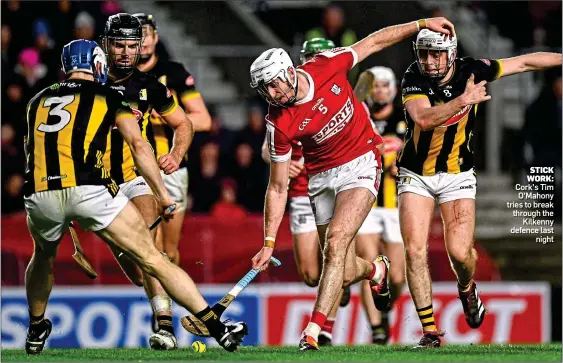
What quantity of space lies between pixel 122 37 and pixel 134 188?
1.15 meters

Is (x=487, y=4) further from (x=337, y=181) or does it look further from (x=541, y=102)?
(x=337, y=181)

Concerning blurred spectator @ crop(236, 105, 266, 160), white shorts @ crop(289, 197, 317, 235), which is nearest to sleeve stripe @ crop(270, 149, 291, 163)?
white shorts @ crop(289, 197, 317, 235)

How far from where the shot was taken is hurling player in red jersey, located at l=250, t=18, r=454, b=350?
851 cm

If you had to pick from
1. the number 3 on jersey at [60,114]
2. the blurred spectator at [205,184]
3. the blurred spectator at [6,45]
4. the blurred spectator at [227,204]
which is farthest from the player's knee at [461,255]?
the blurred spectator at [6,45]

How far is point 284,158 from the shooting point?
866 centimetres

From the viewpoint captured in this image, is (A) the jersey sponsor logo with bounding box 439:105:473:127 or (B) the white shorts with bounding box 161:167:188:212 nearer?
(A) the jersey sponsor logo with bounding box 439:105:473:127

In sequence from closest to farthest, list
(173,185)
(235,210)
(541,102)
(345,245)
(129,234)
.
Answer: (129,234)
(345,245)
(173,185)
(235,210)
(541,102)

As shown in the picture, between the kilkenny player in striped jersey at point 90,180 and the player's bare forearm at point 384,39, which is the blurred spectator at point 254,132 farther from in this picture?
the kilkenny player in striped jersey at point 90,180

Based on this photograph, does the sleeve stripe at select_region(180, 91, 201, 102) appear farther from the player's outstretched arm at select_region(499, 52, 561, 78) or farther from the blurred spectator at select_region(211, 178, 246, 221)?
the blurred spectator at select_region(211, 178, 246, 221)

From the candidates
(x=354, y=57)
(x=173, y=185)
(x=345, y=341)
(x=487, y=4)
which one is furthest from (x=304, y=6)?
(x=354, y=57)

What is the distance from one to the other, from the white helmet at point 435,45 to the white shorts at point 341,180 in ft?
2.58

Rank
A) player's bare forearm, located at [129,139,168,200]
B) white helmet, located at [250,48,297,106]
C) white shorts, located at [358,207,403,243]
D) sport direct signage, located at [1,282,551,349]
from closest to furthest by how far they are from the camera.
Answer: player's bare forearm, located at [129,139,168,200]
white helmet, located at [250,48,297,106]
white shorts, located at [358,207,403,243]
sport direct signage, located at [1,282,551,349]

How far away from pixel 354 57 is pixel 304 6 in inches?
283

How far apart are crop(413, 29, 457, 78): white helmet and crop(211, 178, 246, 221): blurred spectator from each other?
16.0 feet
